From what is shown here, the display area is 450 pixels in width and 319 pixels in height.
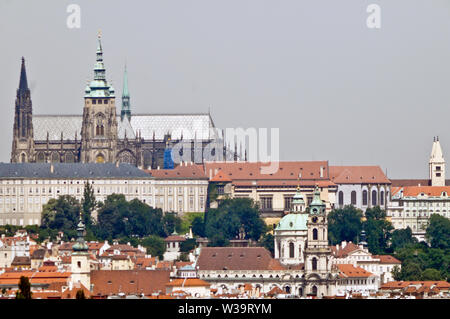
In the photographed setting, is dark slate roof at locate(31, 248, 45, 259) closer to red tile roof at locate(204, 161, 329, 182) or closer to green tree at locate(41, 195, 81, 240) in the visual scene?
green tree at locate(41, 195, 81, 240)

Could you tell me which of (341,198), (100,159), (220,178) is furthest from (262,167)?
(100,159)

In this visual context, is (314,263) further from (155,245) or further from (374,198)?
(374,198)

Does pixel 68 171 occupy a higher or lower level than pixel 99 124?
lower

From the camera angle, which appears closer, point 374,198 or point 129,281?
point 129,281

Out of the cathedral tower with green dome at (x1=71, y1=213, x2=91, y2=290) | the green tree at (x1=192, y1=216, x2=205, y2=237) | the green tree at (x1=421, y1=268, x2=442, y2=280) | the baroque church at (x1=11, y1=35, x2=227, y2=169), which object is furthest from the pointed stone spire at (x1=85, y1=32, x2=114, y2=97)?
the cathedral tower with green dome at (x1=71, y1=213, x2=91, y2=290)

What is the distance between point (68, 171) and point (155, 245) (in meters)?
17.8

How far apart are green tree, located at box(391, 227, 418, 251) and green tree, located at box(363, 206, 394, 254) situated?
0.44m

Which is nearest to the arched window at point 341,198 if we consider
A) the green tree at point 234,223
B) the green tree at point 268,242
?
the green tree at point 234,223

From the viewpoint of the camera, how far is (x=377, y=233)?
4961 inches

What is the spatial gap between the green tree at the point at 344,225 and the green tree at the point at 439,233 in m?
4.68

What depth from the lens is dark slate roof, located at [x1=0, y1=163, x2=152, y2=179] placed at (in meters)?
137
